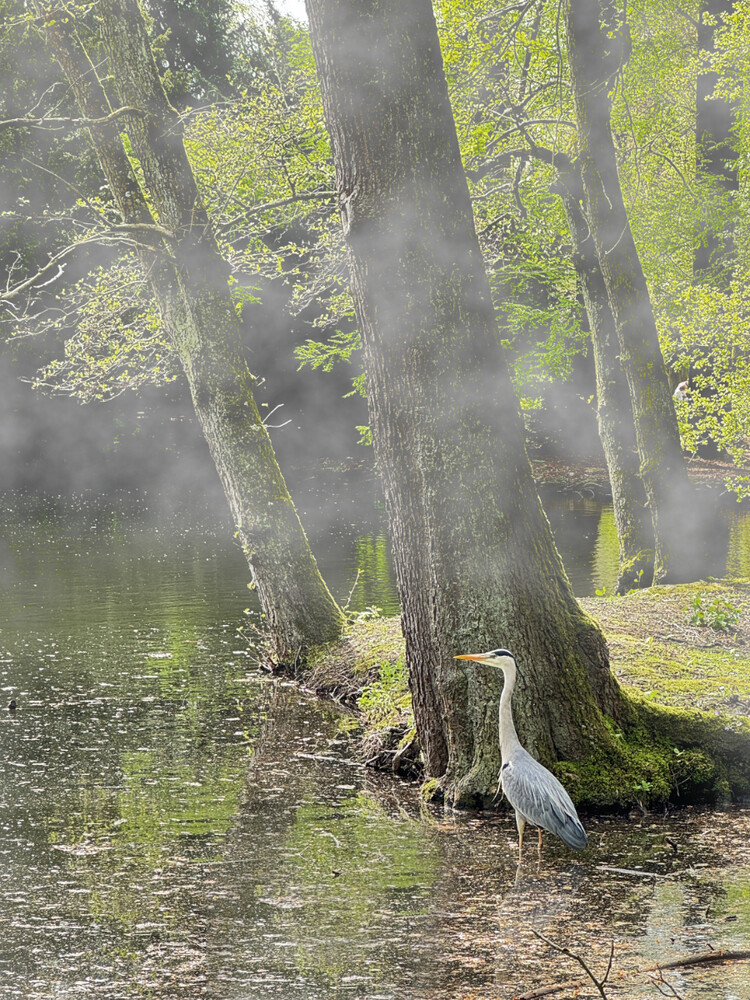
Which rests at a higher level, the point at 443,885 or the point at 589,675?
the point at 589,675

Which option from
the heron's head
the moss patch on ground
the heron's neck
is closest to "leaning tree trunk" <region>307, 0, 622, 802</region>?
the heron's head

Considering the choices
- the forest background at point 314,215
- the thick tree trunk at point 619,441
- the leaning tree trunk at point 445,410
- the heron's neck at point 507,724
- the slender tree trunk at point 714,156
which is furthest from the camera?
the slender tree trunk at point 714,156

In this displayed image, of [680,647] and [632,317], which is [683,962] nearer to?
[680,647]

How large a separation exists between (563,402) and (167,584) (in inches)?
1116

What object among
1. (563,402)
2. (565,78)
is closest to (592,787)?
(565,78)

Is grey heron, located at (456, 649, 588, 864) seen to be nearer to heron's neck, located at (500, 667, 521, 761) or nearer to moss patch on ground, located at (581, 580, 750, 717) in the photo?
heron's neck, located at (500, 667, 521, 761)

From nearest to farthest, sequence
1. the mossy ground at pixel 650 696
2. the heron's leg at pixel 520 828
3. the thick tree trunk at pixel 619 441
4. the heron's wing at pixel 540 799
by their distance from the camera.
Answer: the heron's wing at pixel 540 799, the heron's leg at pixel 520 828, the mossy ground at pixel 650 696, the thick tree trunk at pixel 619 441

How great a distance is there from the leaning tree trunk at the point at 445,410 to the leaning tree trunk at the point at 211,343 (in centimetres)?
527

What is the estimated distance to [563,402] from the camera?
148 feet

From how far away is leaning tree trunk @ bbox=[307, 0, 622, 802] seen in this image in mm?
7375

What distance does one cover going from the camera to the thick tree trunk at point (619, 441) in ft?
51.8

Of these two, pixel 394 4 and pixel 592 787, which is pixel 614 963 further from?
pixel 394 4

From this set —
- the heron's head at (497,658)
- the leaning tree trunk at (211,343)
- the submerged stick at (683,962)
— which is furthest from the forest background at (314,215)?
the submerged stick at (683,962)

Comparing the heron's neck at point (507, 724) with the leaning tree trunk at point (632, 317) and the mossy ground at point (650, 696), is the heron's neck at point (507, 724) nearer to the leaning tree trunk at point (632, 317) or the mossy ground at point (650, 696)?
the mossy ground at point (650, 696)
